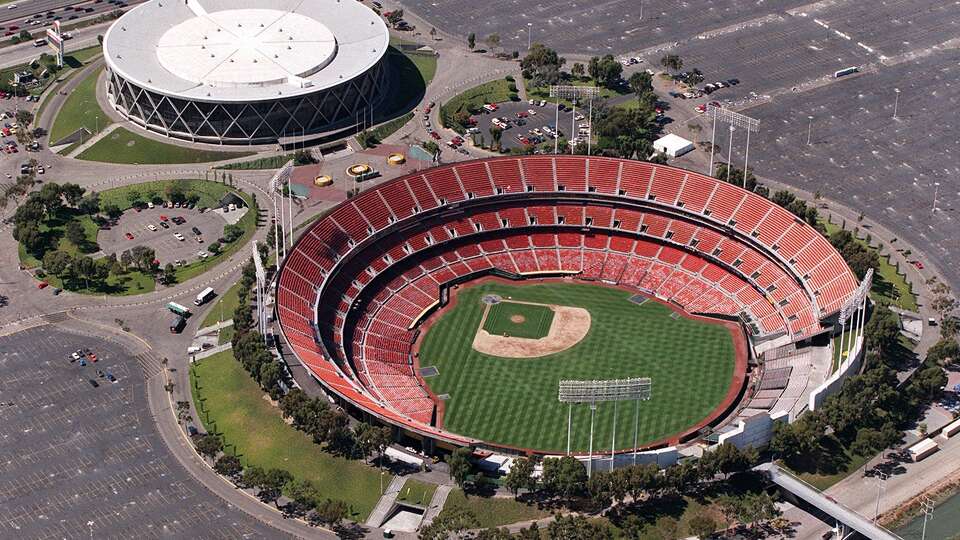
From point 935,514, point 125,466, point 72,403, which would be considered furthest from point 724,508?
point 72,403

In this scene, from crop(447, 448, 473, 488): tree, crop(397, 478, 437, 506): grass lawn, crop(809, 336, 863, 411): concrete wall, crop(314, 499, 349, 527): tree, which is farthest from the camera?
crop(809, 336, 863, 411): concrete wall

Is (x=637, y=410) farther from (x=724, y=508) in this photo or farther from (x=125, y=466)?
(x=125, y=466)

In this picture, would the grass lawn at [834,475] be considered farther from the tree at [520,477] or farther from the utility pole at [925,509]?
the tree at [520,477]

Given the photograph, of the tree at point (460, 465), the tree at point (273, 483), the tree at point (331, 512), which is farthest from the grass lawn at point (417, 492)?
the tree at point (273, 483)

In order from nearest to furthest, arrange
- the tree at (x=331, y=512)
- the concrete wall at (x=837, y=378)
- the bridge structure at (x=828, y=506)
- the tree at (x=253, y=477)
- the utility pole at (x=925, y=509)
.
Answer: the bridge structure at (x=828, y=506)
the tree at (x=331, y=512)
the utility pole at (x=925, y=509)
the tree at (x=253, y=477)
the concrete wall at (x=837, y=378)

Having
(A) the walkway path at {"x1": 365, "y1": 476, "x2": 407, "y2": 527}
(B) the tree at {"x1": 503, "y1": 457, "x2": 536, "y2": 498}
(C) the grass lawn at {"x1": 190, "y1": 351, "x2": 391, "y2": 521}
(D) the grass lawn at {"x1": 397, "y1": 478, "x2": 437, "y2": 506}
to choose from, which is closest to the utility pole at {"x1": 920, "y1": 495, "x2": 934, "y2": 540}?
(B) the tree at {"x1": 503, "y1": 457, "x2": 536, "y2": 498}

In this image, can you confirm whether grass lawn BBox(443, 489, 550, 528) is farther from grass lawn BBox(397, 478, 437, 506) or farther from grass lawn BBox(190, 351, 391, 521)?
grass lawn BBox(190, 351, 391, 521)

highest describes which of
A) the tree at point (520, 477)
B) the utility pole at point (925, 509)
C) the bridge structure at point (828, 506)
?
the tree at point (520, 477)
